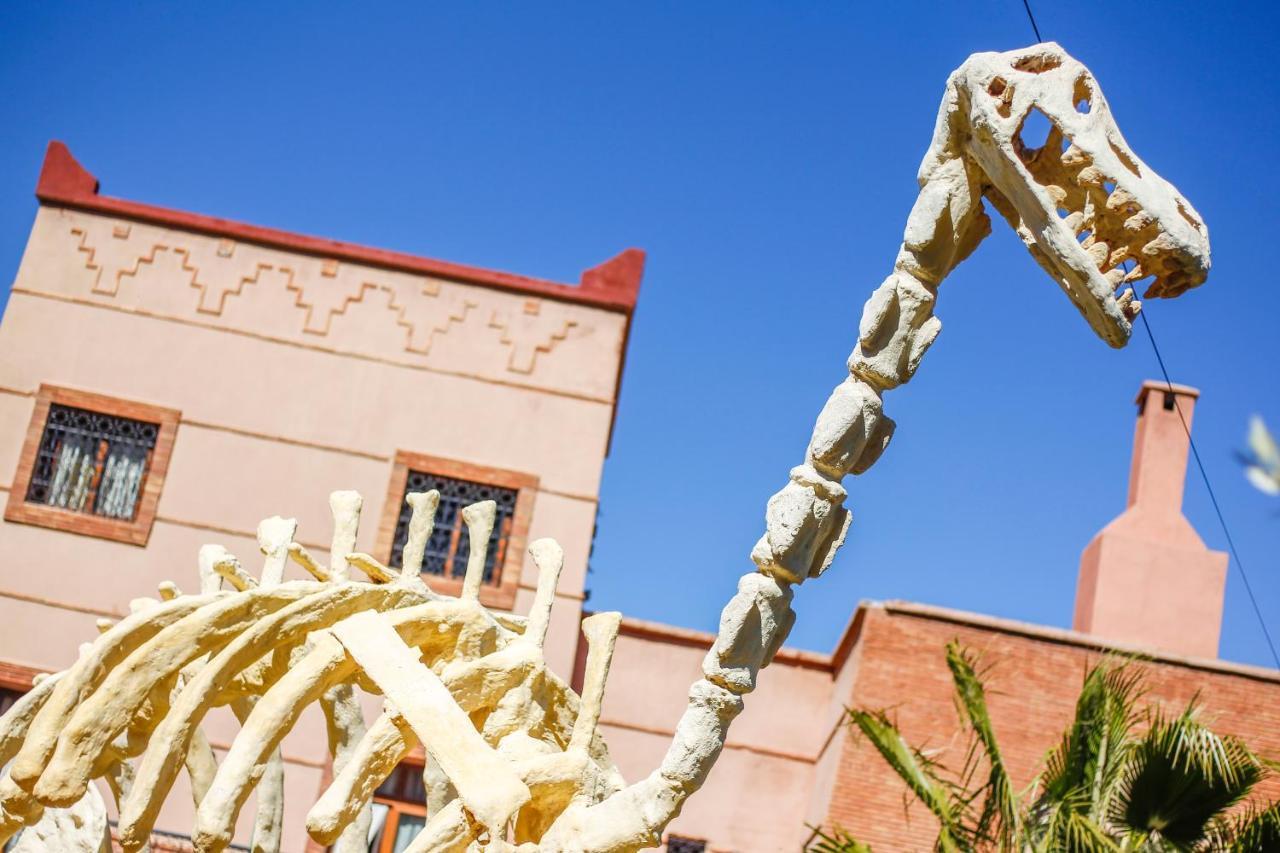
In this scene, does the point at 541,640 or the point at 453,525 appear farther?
the point at 453,525

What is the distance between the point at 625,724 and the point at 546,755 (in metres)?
9.21

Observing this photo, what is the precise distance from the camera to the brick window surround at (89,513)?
1334cm

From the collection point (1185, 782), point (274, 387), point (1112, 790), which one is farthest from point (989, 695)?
point (274, 387)

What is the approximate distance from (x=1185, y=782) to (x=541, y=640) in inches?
183

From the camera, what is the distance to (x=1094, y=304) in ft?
14.5

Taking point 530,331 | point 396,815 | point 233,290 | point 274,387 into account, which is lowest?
point 396,815

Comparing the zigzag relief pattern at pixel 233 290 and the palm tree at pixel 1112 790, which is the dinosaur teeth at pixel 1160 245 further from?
the zigzag relief pattern at pixel 233 290

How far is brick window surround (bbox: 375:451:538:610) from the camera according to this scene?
526 inches

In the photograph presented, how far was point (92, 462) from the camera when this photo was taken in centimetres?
1363

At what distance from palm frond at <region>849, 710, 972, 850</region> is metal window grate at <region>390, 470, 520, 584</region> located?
Answer: 4.54 metres

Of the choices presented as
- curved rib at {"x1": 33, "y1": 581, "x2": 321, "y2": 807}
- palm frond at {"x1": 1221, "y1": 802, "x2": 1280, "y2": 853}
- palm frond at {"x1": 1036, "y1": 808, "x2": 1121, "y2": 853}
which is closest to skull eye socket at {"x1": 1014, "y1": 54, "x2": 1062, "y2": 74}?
curved rib at {"x1": 33, "y1": 581, "x2": 321, "y2": 807}

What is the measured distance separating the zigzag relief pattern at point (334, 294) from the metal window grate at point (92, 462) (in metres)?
1.19

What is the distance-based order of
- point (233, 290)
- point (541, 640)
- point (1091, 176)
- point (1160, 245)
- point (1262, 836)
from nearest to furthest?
point (1160, 245)
point (1091, 176)
point (541, 640)
point (1262, 836)
point (233, 290)

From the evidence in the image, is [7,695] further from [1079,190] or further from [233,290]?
[1079,190]
